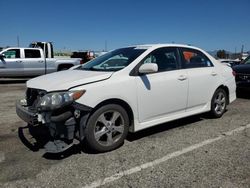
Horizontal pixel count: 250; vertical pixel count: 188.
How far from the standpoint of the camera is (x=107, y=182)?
3.15m

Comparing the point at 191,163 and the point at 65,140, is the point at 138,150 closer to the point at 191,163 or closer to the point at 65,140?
the point at 191,163

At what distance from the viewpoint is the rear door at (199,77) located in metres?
Answer: 5.16

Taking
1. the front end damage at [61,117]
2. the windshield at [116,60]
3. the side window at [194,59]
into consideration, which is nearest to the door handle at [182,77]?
the side window at [194,59]

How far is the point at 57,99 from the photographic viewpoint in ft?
11.8

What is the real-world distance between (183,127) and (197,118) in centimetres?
82

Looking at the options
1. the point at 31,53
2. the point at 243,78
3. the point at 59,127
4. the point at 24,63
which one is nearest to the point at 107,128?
the point at 59,127

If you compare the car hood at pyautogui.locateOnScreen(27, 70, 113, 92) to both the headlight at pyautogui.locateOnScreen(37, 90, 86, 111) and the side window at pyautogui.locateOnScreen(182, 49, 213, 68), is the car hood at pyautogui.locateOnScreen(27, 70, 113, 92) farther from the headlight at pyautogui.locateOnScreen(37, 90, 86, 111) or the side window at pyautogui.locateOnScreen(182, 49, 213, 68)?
the side window at pyautogui.locateOnScreen(182, 49, 213, 68)

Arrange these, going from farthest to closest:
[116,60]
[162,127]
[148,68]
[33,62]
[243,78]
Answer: [33,62], [243,78], [162,127], [116,60], [148,68]

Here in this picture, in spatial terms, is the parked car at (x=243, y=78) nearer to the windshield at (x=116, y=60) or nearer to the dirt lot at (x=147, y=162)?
the dirt lot at (x=147, y=162)

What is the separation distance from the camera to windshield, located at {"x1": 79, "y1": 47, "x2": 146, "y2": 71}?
4.48 metres

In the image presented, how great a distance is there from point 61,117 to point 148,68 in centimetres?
153

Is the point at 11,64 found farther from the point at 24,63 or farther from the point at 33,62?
the point at 33,62

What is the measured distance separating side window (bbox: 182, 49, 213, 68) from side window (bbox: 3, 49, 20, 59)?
36.0ft

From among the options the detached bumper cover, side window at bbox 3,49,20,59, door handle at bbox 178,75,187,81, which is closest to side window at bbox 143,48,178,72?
door handle at bbox 178,75,187,81
